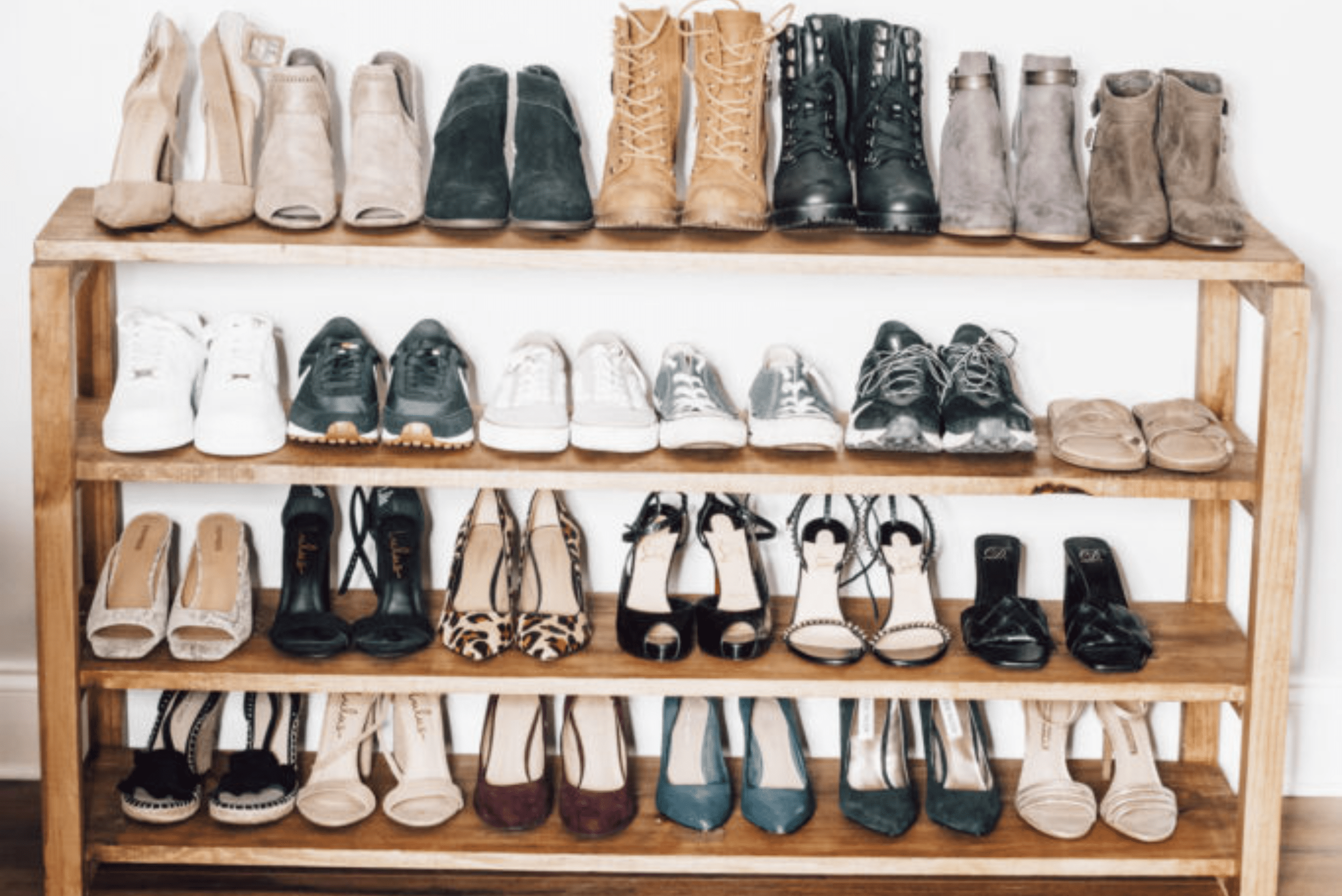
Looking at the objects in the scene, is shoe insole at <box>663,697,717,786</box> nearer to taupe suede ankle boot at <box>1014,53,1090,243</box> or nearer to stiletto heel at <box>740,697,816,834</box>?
stiletto heel at <box>740,697,816,834</box>

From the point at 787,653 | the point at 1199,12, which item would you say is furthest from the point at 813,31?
the point at 787,653

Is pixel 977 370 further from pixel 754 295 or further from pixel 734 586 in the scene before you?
pixel 734 586

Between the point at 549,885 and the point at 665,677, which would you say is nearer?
the point at 665,677

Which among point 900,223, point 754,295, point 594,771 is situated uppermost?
point 900,223

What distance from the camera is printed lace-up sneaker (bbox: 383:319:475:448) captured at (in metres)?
2.81

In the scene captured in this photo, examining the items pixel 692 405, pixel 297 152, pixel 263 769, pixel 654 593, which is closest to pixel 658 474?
pixel 692 405

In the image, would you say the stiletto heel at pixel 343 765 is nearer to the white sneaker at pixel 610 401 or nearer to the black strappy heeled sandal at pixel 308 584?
the black strappy heeled sandal at pixel 308 584

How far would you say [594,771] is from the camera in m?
2.97

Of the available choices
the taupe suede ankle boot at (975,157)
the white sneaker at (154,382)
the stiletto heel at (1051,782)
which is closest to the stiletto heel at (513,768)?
the white sneaker at (154,382)

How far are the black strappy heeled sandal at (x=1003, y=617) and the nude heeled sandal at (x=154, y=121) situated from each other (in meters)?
1.41

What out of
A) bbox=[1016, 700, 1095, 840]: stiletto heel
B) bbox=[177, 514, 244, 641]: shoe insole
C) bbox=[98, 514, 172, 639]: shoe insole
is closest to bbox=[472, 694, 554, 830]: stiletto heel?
bbox=[177, 514, 244, 641]: shoe insole

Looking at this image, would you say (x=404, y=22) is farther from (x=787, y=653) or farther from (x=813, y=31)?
(x=787, y=653)

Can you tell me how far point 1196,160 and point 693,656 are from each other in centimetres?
108

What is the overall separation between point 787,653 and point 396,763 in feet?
2.25
